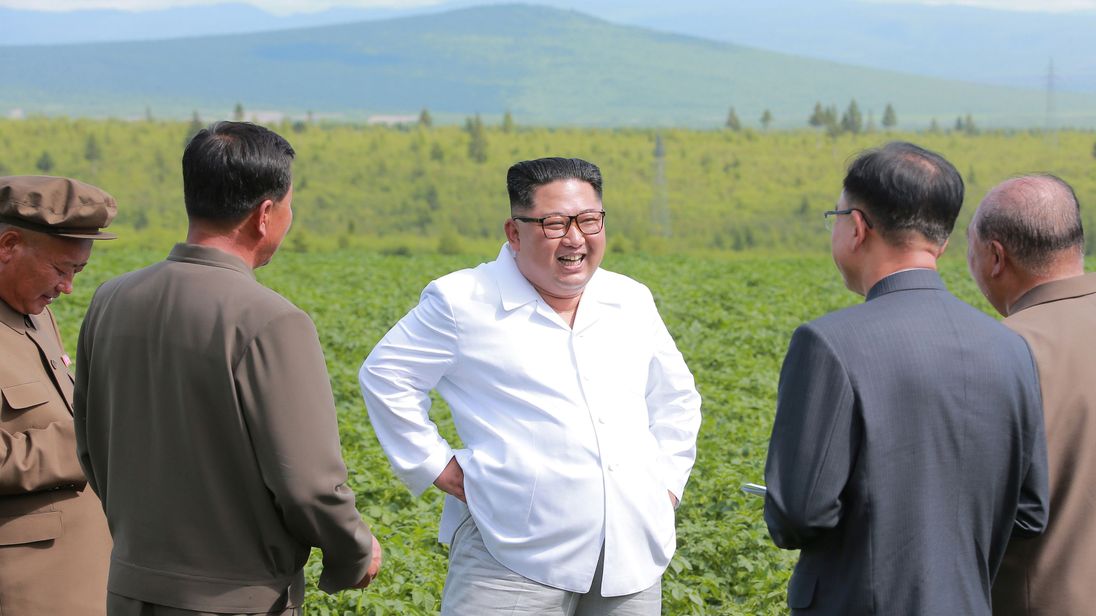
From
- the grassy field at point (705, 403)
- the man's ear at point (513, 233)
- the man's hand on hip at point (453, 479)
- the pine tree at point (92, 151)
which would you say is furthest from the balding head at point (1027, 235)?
the pine tree at point (92, 151)

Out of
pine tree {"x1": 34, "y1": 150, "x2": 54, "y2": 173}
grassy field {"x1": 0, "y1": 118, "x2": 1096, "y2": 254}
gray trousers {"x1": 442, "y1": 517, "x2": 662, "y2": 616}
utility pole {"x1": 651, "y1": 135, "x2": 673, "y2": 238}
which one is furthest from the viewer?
pine tree {"x1": 34, "y1": 150, "x2": 54, "y2": 173}

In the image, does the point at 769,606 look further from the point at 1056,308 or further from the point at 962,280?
the point at 962,280

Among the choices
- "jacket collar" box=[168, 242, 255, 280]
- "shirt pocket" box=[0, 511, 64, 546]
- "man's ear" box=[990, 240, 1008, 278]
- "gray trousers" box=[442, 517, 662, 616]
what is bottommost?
"gray trousers" box=[442, 517, 662, 616]

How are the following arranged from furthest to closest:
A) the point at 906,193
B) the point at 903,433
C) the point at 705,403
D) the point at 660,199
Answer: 1. the point at 660,199
2. the point at 705,403
3. the point at 906,193
4. the point at 903,433

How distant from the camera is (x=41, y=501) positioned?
3.20 metres

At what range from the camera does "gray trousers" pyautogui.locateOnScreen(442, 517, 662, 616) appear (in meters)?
3.23

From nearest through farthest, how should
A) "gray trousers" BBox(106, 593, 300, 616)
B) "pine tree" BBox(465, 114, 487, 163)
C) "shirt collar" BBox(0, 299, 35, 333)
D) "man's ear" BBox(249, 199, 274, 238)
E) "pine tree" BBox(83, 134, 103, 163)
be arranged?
"gray trousers" BBox(106, 593, 300, 616)
"man's ear" BBox(249, 199, 274, 238)
"shirt collar" BBox(0, 299, 35, 333)
"pine tree" BBox(83, 134, 103, 163)
"pine tree" BBox(465, 114, 487, 163)

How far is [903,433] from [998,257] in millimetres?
795

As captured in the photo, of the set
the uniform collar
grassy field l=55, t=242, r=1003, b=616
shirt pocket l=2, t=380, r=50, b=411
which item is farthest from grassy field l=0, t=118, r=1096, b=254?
shirt pocket l=2, t=380, r=50, b=411

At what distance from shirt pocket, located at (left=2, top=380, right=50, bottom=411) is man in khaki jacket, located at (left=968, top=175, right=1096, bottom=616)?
8.10 feet

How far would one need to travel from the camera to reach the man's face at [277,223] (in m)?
2.85

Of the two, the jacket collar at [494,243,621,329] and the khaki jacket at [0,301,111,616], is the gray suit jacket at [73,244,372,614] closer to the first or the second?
the khaki jacket at [0,301,111,616]

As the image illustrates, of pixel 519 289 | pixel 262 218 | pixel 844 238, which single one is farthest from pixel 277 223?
pixel 844 238

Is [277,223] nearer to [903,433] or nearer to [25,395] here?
[25,395]
